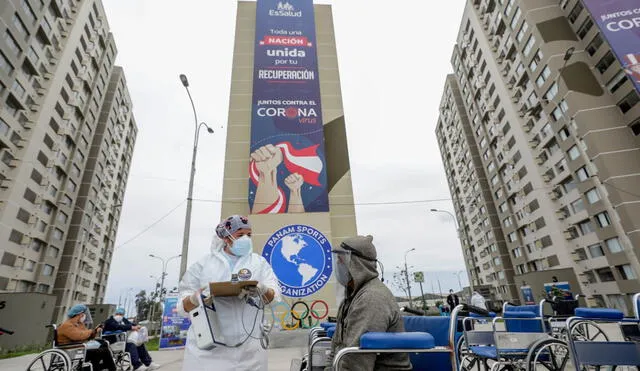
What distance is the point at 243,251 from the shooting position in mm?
2117

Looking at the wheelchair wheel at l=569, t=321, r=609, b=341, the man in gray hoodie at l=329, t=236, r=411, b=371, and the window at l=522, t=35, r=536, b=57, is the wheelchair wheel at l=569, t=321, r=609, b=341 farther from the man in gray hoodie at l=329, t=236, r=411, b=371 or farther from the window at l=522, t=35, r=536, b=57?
the window at l=522, t=35, r=536, b=57

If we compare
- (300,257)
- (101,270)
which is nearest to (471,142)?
(300,257)

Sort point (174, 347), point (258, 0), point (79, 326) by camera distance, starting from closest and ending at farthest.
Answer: point (79, 326) < point (174, 347) < point (258, 0)

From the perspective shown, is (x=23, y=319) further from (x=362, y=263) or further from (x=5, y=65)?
(x=362, y=263)

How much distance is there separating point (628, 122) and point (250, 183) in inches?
964

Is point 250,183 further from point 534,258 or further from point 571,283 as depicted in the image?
point 534,258

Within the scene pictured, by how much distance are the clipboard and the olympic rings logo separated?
8.30 meters

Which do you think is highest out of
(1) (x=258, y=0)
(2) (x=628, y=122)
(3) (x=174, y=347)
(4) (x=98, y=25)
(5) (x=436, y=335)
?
(4) (x=98, y=25)

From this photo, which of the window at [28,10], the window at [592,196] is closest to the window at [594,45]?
the window at [592,196]

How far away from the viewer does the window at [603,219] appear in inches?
755

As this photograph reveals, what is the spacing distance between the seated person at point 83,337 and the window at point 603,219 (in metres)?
26.4

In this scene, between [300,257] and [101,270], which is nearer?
[300,257]

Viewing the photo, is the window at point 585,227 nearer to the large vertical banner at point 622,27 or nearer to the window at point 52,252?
the large vertical banner at point 622,27

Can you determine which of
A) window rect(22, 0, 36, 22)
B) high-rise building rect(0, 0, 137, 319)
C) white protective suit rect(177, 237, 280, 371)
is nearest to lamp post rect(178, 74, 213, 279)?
white protective suit rect(177, 237, 280, 371)
